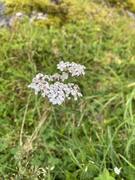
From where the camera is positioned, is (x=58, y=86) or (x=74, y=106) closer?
(x=58, y=86)

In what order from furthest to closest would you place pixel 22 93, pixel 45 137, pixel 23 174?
pixel 22 93 < pixel 45 137 < pixel 23 174

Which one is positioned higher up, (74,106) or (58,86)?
(58,86)

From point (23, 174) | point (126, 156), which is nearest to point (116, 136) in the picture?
point (126, 156)

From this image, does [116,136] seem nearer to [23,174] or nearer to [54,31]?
[23,174]
